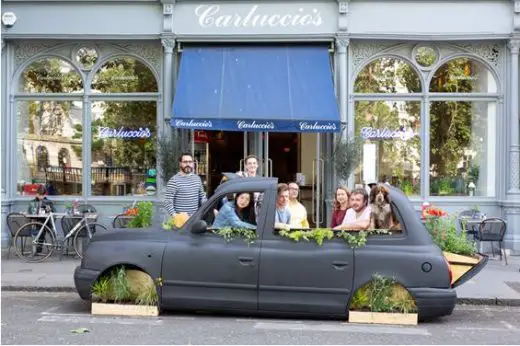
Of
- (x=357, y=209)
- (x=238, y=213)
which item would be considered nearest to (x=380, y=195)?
(x=357, y=209)

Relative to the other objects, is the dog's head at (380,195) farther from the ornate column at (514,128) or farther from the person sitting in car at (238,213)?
the ornate column at (514,128)

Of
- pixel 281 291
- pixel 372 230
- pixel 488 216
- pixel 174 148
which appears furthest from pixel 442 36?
pixel 281 291

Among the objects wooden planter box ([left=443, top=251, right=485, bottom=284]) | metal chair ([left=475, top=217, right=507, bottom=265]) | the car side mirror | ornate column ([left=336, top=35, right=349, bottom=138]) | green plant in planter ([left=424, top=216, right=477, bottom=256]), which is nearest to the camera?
the car side mirror

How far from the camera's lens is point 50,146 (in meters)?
13.4

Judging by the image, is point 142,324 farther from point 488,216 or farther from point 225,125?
point 488,216

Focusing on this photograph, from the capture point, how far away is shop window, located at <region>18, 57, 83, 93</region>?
13250 mm

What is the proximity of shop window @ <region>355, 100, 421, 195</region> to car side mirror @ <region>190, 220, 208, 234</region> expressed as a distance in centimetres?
609

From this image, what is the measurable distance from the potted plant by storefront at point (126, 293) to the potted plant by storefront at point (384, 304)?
2.30 metres

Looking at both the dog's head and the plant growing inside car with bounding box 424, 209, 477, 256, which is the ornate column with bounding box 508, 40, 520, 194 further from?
the dog's head

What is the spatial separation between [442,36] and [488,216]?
3.61m

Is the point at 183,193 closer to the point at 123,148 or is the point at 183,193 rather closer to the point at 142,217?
the point at 142,217

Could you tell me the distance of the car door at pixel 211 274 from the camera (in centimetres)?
736

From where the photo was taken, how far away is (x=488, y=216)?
12.8 m

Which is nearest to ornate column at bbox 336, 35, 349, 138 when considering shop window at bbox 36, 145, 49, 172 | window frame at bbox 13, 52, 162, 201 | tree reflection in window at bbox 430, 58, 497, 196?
tree reflection in window at bbox 430, 58, 497, 196
